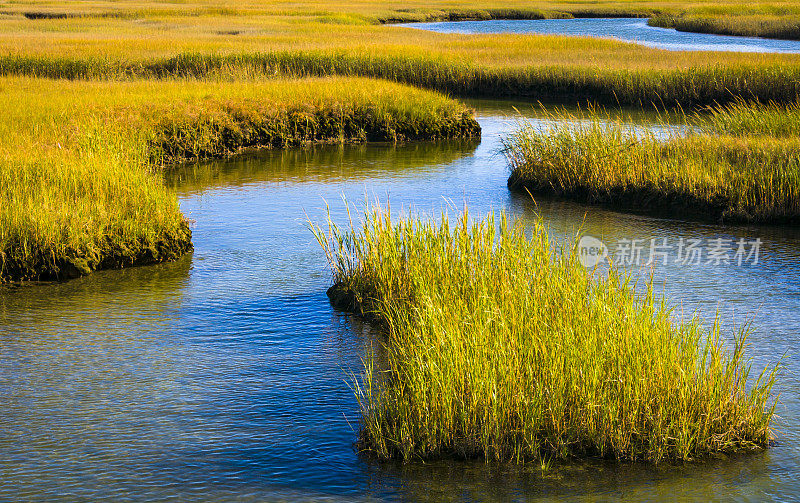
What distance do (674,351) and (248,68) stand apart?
76.3 ft

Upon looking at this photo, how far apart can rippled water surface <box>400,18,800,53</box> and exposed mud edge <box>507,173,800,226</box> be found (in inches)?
1119

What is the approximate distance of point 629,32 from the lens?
5512cm

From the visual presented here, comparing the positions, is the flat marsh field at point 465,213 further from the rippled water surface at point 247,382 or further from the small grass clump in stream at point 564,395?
the rippled water surface at point 247,382

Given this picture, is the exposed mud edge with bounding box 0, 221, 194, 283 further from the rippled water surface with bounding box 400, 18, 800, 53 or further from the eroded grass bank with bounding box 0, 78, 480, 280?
the rippled water surface with bounding box 400, 18, 800, 53

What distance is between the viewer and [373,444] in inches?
234

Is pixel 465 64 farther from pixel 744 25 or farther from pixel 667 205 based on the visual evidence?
pixel 744 25

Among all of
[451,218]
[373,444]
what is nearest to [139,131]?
[451,218]

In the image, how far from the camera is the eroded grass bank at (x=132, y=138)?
1029 cm

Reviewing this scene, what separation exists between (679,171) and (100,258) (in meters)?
8.83

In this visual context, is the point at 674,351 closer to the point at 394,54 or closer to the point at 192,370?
the point at 192,370

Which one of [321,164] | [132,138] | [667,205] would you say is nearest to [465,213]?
[667,205]

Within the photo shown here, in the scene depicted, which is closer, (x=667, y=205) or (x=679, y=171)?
(x=667, y=205)

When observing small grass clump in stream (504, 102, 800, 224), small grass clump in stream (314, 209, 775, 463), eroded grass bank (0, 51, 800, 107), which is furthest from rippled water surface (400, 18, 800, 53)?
small grass clump in stream (314, 209, 775, 463)

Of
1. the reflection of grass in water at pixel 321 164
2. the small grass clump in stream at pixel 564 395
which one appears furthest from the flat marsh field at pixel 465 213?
the reflection of grass in water at pixel 321 164
